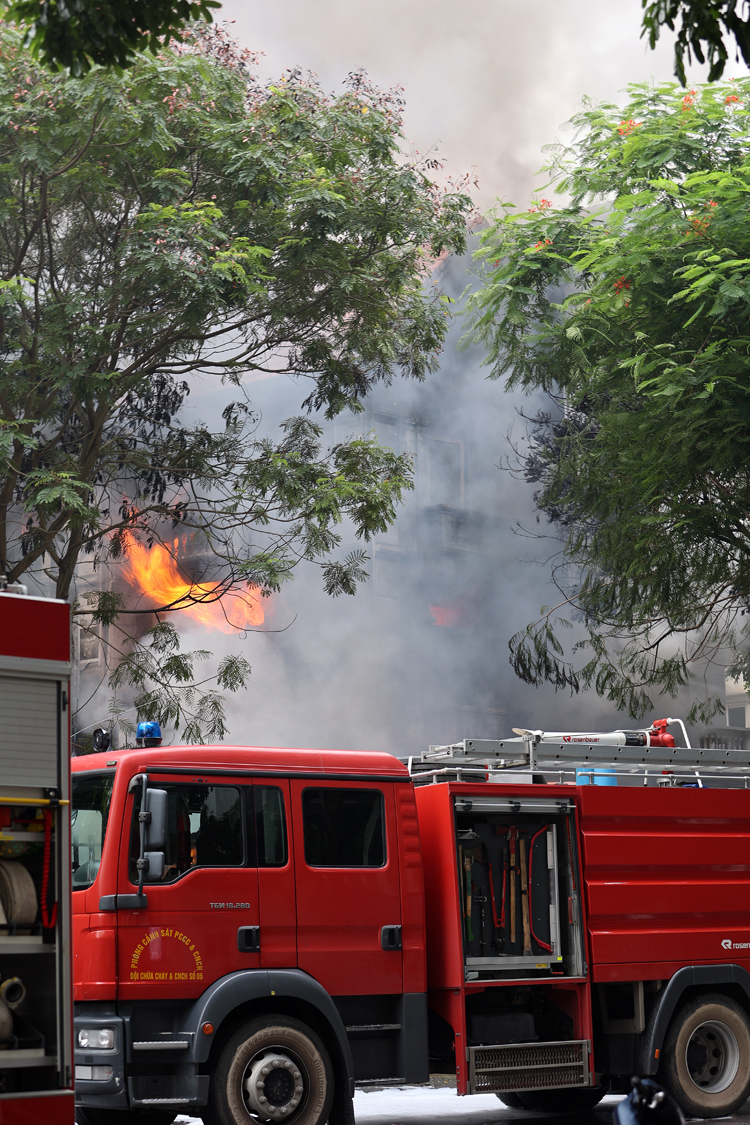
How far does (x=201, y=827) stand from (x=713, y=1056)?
450 cm

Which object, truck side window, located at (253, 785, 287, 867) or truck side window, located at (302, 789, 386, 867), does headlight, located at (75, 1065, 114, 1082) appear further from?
truck side window, located at (302, 789, 386, 867)

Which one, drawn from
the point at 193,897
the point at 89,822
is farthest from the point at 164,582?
the point at 193,897

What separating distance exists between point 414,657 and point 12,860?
68.6ft

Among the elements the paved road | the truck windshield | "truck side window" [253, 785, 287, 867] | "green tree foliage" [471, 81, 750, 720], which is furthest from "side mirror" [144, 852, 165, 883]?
"green tree foliage" [471, 81, 750, 720]

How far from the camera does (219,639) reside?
78.2ft

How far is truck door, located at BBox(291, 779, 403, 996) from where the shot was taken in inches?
316

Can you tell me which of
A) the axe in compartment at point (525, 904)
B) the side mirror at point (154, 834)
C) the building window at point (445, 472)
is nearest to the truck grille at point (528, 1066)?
the axe in compartment at point (525, 904)

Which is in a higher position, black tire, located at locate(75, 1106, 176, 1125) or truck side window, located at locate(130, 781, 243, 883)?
truck side window, located at locate(130, 781, 243, 883)

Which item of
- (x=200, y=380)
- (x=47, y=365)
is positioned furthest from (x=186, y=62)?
(x=200, y=380)

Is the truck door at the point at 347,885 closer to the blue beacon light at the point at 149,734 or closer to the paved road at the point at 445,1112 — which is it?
the blue beacon light at the point at 149,734

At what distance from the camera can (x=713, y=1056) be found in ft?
30.7

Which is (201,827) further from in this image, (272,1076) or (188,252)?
(188,252)

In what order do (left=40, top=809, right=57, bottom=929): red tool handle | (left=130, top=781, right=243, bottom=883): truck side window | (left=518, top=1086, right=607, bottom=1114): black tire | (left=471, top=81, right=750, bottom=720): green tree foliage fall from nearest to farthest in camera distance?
1. (left=40, top=809, right=57, bottom=929): red tool handle
2. (left=130, top=781, right=243, bottom=883): truck side window
3. (left=518, top=1086, right=607, bottom=1114): black tire
4. (left=471, top=81, right=750, bottom=720): green tree foliage

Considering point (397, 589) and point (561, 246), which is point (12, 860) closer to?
point (561, 246)
